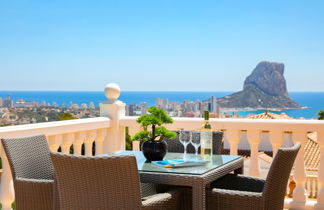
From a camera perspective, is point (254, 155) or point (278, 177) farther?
point (254, 155)

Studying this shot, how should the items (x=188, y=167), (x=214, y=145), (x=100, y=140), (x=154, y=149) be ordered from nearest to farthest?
(x=188, y=167)
(x=154, y=149)
(x=214, y=145)
(x=100, y=140)

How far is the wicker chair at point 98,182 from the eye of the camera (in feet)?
7.72

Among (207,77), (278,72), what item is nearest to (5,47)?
(207,77)

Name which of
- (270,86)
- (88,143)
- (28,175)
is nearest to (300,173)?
(88,143)

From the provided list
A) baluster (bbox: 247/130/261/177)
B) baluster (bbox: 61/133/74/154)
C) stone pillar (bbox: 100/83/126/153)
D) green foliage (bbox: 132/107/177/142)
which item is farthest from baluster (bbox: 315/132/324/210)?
baluster (bbox: 61/133/74/154)

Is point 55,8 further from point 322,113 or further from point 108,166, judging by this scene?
point 108,166

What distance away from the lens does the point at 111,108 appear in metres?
4.96

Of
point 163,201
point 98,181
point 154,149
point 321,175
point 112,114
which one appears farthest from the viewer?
point 112,114

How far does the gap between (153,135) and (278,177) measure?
85 centimetres

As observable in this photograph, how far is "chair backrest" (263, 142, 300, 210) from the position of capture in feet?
8.80

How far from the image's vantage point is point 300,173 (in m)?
4.47

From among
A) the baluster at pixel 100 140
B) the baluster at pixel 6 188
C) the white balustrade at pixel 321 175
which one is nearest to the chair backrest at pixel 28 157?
the baluster at pixel 6 188

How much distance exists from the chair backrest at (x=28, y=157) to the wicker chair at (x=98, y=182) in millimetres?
712

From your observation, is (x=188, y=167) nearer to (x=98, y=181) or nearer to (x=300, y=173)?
(x=98, y=181)
